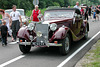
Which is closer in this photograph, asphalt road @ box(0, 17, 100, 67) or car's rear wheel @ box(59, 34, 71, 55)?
asphalt road @ box(0, 17, 100, 67)

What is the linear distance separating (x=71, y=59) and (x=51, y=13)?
3.06 metres

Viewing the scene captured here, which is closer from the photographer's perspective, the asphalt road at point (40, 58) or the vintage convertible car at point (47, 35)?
the asphalt road at point (40, 58)

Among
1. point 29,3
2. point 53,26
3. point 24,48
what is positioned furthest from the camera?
point 29,3

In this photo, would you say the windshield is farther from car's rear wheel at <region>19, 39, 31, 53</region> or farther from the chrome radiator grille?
car's rear wheel at <region>19, 39, 31, 53</region>

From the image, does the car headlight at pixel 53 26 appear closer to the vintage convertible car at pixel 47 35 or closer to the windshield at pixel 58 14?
the vintage convertible car at pixel 47 35

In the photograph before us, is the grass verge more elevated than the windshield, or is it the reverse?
the windshield

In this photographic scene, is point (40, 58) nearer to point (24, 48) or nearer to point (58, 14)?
point (24, 48)

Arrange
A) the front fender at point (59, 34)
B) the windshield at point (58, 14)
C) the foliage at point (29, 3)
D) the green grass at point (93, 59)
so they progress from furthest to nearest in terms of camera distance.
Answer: the foliage at point (29, 3) < the windshield at point (58, 14) < the front fender at point (59, 34) < the green grass at point (93, 59)

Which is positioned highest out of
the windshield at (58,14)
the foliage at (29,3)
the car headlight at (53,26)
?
the windshield at (58,14)

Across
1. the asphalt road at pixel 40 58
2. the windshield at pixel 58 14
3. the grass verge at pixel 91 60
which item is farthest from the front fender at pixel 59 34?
the windshield at pixel 58 14

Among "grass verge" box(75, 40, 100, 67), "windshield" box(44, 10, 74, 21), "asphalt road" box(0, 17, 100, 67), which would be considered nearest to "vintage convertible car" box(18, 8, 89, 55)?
"asphalt road" box(0, 17, 100, 67)

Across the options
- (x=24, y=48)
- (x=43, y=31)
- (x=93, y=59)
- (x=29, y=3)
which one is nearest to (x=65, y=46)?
(x=43, y=31)

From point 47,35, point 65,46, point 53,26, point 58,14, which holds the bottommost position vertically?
point 65,46

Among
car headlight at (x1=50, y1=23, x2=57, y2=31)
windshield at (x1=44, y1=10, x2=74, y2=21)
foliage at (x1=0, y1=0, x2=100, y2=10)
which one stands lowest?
foliage at (x1=0, y1=0, x2=100, y2=10)
